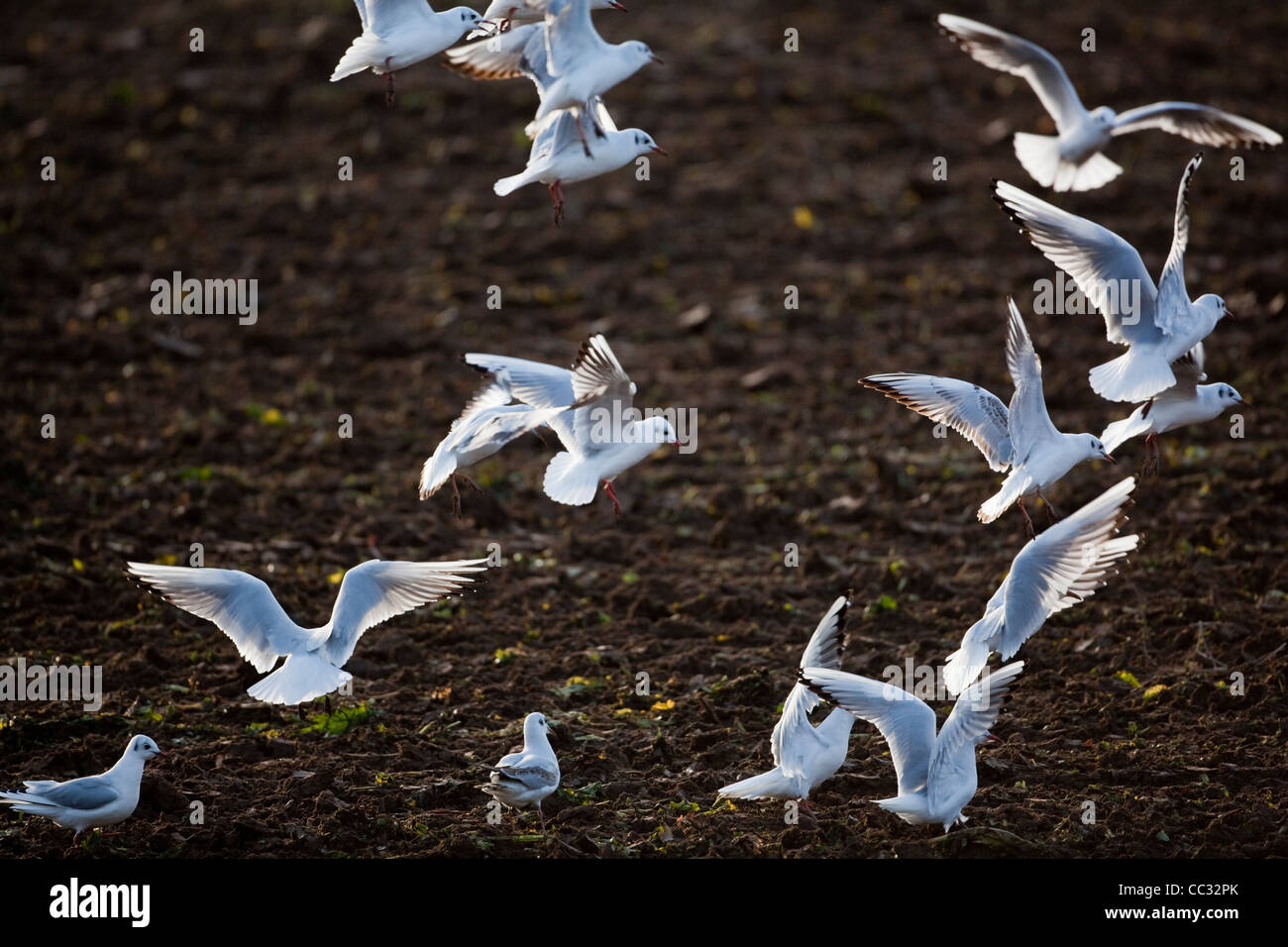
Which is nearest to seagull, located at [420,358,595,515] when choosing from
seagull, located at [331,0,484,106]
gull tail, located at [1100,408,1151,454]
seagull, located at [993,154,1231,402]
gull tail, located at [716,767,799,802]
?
seagull, located at [331,0,484,106]


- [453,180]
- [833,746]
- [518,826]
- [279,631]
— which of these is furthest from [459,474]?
[453,180]

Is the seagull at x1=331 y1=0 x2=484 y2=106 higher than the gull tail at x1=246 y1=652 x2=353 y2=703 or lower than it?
higher

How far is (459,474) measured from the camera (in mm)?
7734

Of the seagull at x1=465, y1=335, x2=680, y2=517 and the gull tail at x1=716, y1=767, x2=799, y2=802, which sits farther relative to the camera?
the seagull at x1=465, y1=335, x2=680, y2=517

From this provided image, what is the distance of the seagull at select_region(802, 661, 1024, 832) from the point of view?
6426 mm

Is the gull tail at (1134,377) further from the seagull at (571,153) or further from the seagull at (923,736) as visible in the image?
the seagull at (571,153)

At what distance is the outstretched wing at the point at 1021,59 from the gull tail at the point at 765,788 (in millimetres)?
4764

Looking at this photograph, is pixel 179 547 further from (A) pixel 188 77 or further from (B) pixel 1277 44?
(B) pixel 1277 44

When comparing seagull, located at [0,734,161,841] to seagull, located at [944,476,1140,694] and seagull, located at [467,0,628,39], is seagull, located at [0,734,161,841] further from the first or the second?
seagull, located at [467,0,628,39]

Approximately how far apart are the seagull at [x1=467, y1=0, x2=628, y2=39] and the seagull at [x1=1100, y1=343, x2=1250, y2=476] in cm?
353

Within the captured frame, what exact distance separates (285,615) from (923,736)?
323 centimetres

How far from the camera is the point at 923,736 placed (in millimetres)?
6637

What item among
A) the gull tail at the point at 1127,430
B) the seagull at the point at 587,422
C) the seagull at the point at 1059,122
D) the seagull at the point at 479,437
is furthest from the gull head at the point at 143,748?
the seagull at the point at 1059,122

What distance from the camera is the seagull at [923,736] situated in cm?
643
